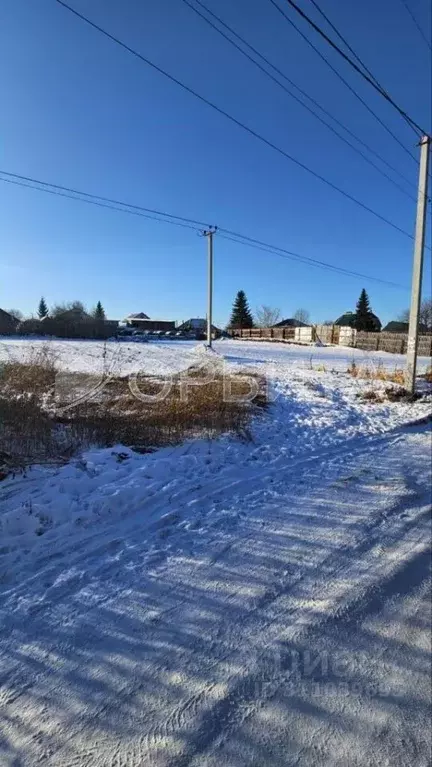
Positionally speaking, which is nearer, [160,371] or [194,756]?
[194,756]

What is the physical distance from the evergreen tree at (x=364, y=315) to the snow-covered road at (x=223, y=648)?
58153 mm

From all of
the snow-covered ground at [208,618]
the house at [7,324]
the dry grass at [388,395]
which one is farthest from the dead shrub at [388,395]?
the house at [7,324]

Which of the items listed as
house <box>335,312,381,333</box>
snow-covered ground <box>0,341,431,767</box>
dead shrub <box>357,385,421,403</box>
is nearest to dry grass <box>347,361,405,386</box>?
dead shrub <box>357,385,421,403</box>

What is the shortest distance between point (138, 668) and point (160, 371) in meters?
10.2

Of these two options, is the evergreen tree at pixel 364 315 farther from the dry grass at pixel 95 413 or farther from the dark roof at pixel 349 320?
the dry grass at pixel 95 413

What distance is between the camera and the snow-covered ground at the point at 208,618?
1.65 metres

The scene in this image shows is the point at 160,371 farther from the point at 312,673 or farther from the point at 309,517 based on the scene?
the point at 312,673

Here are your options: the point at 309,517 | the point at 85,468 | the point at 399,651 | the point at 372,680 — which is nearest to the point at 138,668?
the point at 372,680

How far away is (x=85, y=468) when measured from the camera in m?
4.26

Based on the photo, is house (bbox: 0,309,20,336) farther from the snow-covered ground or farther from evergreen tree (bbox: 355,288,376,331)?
evergreen tree (bbox: 355,288,376,331)

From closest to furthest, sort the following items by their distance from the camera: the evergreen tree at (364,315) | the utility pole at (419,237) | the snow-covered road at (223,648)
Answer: the snow-covered road at (223,648)
the utility pole at (419,237)
the evergreen tree at (364,315)

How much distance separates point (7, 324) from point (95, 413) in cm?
2269

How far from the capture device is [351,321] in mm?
60344

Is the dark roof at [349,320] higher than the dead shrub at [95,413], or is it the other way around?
the dark roof at [349,320]
